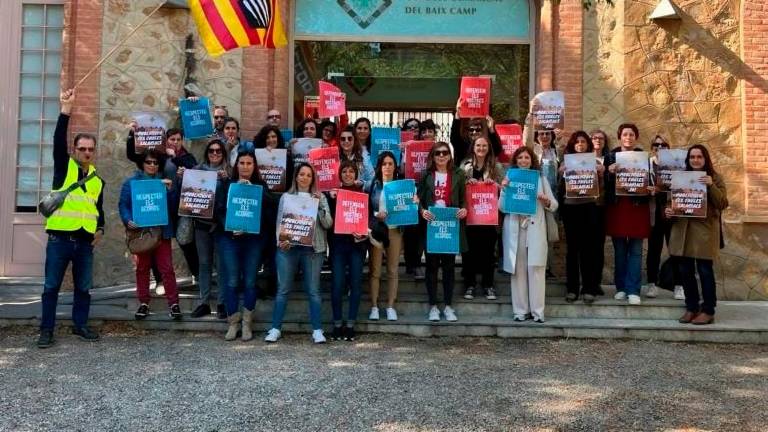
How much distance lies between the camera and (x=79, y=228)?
19.7 feet

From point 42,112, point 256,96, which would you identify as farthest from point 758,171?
point 42,112

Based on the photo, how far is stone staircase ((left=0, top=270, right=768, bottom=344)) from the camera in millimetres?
6465

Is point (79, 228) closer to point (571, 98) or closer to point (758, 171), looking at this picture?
point (571, 98)

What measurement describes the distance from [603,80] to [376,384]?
6.14m

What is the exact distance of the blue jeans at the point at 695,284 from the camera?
21.5 ft

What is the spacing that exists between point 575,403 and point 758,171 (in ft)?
19.7

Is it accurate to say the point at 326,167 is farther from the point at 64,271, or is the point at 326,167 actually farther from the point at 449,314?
the point at 64,271

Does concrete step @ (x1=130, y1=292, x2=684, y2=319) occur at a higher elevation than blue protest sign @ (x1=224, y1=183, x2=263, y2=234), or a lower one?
lower

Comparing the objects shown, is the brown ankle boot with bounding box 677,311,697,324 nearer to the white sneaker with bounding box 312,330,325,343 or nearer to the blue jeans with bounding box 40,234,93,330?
the white sneaker with bounding box 312,330,325,343

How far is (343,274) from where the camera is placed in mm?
6336

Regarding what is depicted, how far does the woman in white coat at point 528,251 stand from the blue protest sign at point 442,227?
66 centimetres

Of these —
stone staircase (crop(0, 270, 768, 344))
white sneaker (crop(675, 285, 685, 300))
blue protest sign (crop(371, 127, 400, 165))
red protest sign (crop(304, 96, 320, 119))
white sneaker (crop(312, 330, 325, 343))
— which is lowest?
white sneaker (crop(312, 330, 325, 343))

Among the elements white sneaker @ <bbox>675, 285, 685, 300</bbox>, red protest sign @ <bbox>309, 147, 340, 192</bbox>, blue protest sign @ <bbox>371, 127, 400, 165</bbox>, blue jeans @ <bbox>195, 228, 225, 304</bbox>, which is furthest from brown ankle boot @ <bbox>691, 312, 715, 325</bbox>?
blue jeans @ <bbox>195, 228, 225, 304</bbox>

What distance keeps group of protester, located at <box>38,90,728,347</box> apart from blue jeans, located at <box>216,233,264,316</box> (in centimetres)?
1
